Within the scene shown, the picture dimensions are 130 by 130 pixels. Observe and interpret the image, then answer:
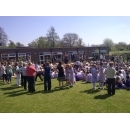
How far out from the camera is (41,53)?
36.3 meters

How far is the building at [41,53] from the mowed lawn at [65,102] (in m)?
23.1

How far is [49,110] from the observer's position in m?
7.83

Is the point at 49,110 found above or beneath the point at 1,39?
Answer: beneath

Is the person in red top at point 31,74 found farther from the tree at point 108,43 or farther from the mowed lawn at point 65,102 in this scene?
the tree at point 108,43

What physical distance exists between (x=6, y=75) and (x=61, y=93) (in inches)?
249

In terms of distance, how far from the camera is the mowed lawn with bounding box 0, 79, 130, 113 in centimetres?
779

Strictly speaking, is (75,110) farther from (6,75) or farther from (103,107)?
(6,75)

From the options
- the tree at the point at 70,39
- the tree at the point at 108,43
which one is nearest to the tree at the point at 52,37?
the tree at the point at 70,39

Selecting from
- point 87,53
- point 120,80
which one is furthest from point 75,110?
point 87,53

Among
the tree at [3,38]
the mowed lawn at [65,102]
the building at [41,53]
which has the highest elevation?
the tree at [3,38]

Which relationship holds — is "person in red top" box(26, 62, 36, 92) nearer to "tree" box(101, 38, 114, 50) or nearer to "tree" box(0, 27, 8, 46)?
"tree" box(0, 27, 8, 46)

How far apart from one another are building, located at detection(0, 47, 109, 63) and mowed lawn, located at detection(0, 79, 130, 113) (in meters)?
23.1

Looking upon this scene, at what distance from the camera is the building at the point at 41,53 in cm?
3288

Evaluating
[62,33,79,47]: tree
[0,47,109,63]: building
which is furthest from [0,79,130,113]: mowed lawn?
[62,33,79,47]: tree
